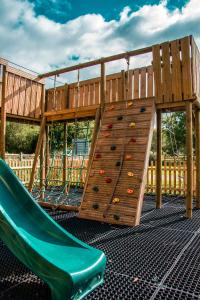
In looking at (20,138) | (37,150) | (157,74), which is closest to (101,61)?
→ (157,74)

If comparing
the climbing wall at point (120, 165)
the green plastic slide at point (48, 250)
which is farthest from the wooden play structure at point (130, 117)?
the green plastic slide at point (48, 250)

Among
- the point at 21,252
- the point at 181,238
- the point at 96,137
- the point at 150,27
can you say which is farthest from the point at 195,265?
the point at 150,27

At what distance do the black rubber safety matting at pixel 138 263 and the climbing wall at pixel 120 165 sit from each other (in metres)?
0.37

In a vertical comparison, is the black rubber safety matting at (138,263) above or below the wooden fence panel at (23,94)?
below

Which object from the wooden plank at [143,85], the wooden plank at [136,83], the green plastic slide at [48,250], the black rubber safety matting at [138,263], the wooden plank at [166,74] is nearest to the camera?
the green plastic slide at [48,250]

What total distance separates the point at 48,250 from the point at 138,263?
1.40 metres

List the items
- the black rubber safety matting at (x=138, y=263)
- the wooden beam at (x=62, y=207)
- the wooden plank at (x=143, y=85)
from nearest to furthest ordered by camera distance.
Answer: the black rubber safety matting at (x=138, y=263) → the wooden beam at (x=62, y=207) → the wooden plank at (x=143, y=85)

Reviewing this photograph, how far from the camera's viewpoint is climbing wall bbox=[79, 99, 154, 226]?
5531 millimetres

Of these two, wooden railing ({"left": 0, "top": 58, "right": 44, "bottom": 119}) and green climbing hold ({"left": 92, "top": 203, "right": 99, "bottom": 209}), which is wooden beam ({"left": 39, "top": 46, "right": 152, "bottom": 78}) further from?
green climbing hold ({"left": 92, "top": 203, "right": 99, "bottom": 209})

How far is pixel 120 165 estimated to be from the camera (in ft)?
19.8

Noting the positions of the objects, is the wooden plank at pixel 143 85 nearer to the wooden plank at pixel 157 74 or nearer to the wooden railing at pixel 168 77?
the wooden railing at pixel 168 77

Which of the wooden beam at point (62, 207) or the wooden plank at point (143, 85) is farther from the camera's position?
the wooden plank at point (143, 85)

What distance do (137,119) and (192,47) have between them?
2.21 metres

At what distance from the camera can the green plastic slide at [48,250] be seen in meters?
2.32
